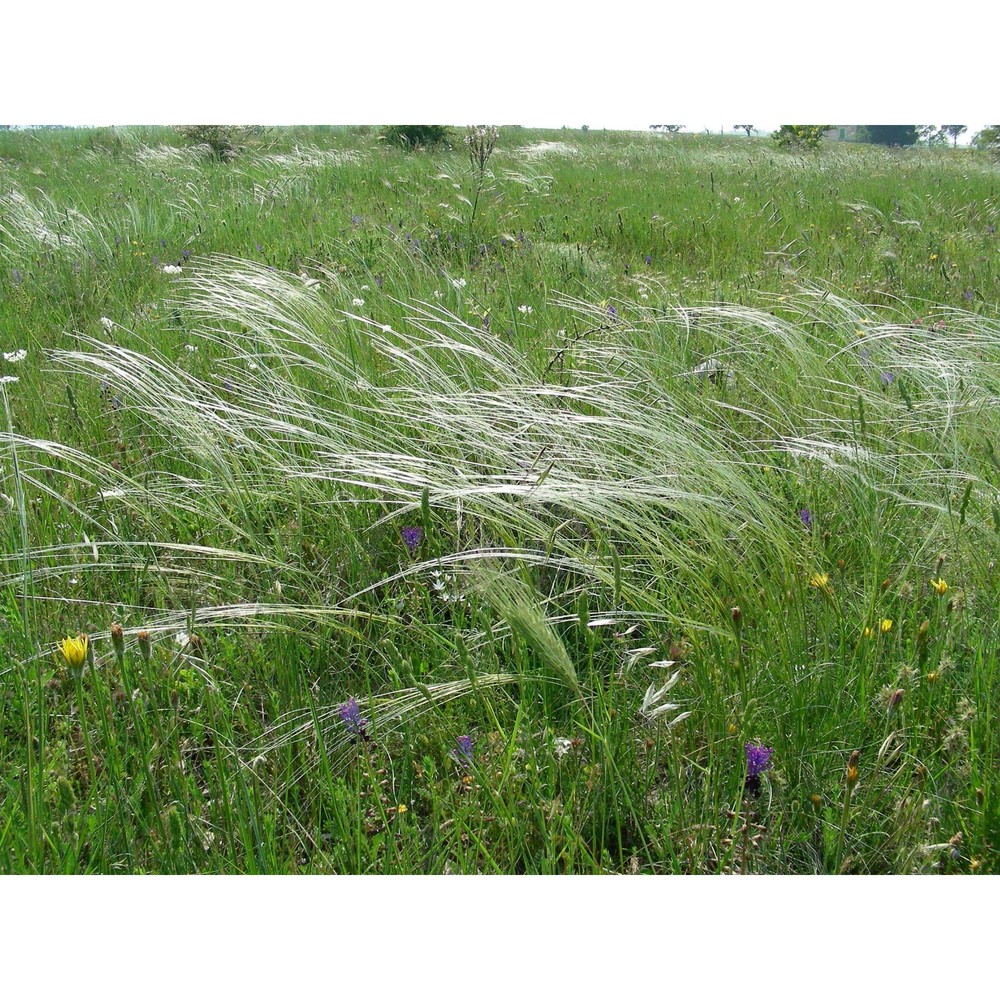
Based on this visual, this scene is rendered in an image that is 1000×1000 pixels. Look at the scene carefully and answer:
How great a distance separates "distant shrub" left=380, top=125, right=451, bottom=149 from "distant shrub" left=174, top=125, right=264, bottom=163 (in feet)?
2.39

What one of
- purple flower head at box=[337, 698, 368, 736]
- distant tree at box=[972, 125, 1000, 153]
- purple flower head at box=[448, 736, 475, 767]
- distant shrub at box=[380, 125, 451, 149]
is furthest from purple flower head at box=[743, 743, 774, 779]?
distant shrub at box=[380, 125, 451, 149]

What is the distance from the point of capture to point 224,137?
3988 mm

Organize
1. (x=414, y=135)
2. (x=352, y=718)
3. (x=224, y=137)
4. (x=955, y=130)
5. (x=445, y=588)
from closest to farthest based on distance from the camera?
1. (x=352, y=718)
2. (x=445, y=588)
3. (x=955, y=130)
4. (x=224, y=137)
5. (x=414, y=135)

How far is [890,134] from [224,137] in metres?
3.26

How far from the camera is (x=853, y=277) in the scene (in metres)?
3.18

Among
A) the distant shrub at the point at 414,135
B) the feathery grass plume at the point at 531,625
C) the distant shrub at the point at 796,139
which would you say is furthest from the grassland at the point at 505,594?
the distant shrub at the point at 414,135

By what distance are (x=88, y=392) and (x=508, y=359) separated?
1.29 m

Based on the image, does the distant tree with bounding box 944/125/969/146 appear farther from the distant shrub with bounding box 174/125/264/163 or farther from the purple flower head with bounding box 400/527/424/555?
the distant shrub with bounding box 174/125/264/163

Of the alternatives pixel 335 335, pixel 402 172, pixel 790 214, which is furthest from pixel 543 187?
pixel 335 335

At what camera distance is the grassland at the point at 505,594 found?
1014mm

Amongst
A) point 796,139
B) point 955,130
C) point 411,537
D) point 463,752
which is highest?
point 796,139

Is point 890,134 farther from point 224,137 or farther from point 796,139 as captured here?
point 224,137

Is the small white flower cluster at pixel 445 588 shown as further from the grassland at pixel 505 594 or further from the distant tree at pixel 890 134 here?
the distant tree at pixel 890 134

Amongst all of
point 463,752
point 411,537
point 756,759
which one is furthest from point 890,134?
point 463,752
